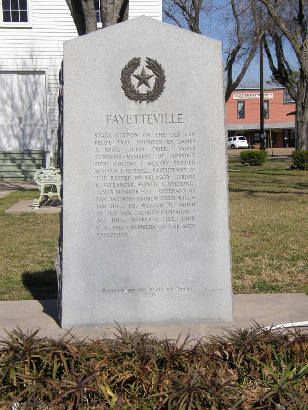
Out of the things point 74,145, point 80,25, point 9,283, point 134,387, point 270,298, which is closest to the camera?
point 134,387

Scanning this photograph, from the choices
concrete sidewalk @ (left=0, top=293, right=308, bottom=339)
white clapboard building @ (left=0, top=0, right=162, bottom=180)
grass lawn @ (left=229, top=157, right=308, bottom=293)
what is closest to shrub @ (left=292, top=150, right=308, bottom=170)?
grass lawn @ (left=229, top=157, right=308, bottom=293)

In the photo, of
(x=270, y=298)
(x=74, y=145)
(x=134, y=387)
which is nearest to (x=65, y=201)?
(x=74, y=145)

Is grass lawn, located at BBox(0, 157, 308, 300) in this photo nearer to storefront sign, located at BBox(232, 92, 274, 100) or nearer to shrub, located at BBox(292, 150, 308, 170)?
shrub, located at BBox(292, 150, 308, 170)

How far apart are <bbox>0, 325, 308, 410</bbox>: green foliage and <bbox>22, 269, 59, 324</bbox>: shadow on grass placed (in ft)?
5.49

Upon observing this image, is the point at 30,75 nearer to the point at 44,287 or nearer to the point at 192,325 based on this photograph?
the point at 44,287

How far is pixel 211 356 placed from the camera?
11.5 feet

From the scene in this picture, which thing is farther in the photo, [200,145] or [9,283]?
[9,283]

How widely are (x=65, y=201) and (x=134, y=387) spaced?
68.1 inches

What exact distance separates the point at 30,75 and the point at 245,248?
47.5ft

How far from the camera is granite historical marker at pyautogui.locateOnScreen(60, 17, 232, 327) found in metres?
4.65

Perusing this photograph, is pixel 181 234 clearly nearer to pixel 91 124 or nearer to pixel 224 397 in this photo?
pixel 91 124

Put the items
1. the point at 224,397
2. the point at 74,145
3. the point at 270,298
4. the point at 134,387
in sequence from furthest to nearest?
the point at 270,298
the point at 74,145
the point at 134,387
the point at 224,397

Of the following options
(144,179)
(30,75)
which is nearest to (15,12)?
(30,75)

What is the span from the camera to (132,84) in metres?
4.67
